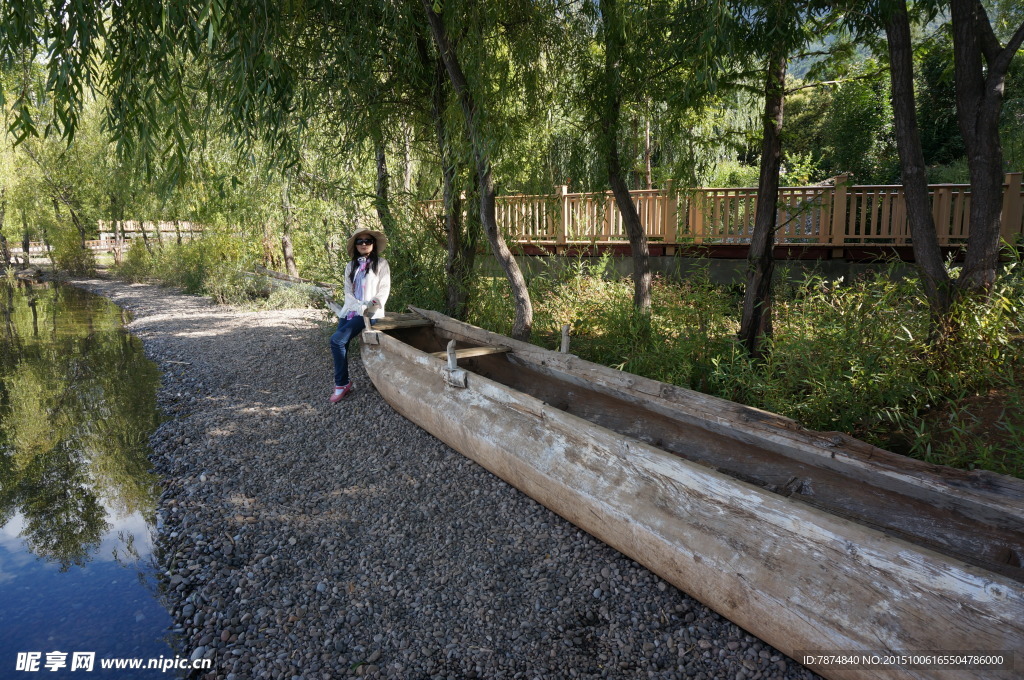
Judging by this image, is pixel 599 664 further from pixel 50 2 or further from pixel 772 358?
pixel 50 2

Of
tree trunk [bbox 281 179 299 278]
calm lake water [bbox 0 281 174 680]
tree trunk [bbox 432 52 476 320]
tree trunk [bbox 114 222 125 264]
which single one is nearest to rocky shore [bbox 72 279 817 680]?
calm lake water [bbox 0 281 174 680]

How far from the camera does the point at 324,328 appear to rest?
8.77 metres

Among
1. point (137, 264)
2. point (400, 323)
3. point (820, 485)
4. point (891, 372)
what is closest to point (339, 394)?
point (400, 323)

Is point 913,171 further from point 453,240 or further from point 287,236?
point 287,236

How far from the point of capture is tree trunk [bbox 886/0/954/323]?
4258 mm

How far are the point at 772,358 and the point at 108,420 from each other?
645cm

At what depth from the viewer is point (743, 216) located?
8.25 meters

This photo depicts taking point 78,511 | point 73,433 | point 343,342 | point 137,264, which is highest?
point 137,264

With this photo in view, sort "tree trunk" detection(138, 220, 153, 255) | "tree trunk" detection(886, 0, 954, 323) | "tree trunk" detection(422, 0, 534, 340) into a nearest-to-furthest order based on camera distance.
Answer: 1. "tree trunk" detection(886, 0, 954, 323)
2. "tree trunk" detection(422, 0, 534, 340)
3. "tree trunk" detection(138, 220, 153, 255)

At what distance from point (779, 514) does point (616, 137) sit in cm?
441

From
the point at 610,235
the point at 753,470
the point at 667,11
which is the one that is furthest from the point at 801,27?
the point at 610,235

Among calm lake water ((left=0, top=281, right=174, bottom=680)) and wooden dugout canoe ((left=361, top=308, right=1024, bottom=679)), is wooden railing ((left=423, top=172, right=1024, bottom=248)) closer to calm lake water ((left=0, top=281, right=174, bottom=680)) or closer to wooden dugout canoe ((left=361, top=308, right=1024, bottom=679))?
wooden dugout canoe ((left=361, top=308, right=1024, bottom=679))

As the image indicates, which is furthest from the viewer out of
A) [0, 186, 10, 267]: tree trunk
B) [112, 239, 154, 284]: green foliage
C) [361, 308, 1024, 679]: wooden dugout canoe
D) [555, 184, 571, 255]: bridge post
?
[0, 186, 10, 267]: tree trunk

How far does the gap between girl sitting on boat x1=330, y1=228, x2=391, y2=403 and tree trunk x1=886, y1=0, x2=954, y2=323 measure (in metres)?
4.37
